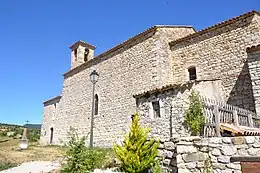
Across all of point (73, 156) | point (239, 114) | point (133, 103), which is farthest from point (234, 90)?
point (73, 156)

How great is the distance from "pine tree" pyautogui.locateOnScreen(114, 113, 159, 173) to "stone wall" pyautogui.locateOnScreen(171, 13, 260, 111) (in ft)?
21.4

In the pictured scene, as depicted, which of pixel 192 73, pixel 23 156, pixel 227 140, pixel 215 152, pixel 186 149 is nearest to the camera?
pixel 227 140

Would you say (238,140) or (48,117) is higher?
(48,117)

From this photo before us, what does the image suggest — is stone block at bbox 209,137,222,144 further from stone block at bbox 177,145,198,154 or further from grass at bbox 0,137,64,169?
grass at bbox 0,137,64,169

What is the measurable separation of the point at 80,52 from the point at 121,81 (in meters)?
8.56

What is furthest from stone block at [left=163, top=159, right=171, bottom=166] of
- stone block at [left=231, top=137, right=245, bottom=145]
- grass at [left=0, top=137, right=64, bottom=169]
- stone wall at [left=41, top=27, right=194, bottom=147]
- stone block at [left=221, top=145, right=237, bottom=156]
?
grass at [left=0, top=137, right=64, bottom=169]

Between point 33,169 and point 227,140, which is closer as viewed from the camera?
point 227,140

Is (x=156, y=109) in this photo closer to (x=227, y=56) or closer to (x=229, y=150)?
(x=227, y=56)

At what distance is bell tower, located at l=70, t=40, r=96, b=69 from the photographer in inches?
918

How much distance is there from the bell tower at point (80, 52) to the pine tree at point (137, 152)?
17108 millimetres

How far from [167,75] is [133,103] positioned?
2.85 meters

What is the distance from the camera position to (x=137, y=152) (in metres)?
7.08

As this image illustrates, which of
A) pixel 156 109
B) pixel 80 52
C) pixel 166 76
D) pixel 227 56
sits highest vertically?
pixel 80 52

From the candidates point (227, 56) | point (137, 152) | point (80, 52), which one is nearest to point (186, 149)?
point (137, 152)
